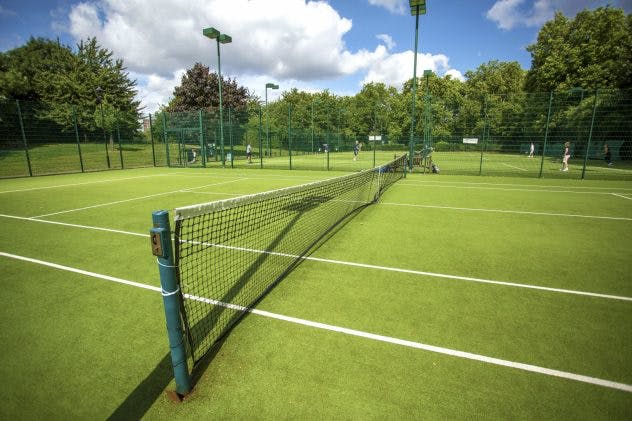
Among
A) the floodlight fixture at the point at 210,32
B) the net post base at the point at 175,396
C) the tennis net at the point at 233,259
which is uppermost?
the floodlight fixture at the point at 210,32

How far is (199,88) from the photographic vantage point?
50.4 meters

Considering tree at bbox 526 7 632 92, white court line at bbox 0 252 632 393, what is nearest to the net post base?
white court line at bbox 0 252 632 393

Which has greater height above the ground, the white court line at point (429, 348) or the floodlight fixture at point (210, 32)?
the floodlight fixture at point (210, 32)

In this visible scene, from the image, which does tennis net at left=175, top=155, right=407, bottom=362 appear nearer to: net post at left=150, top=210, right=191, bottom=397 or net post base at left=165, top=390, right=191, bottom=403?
net post at left=150, top=210, right=191, bottom=397

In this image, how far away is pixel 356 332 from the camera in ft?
11.8

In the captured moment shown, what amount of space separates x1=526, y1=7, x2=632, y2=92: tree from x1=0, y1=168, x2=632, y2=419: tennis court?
40713 mm

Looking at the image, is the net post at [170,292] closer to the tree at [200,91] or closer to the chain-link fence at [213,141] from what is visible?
the chain-link fence at [213,141]

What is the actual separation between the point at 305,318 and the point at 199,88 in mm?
54031

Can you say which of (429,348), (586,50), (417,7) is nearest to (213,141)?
(417,7)

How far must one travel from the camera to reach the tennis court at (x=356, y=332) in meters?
2.65

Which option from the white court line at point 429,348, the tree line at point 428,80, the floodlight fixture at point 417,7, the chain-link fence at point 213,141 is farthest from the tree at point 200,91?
the white court line at point 429,348

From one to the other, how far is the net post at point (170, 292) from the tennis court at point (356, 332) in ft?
0.77

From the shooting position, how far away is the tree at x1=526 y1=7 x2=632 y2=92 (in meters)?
35.2

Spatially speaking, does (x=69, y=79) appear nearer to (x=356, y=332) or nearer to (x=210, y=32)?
(x=210, y=32)
